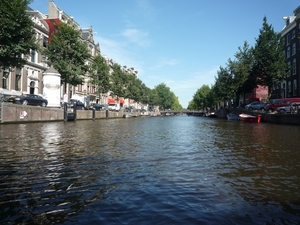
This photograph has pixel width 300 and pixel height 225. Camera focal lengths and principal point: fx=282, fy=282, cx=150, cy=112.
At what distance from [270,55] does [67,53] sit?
116ft

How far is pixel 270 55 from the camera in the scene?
5059 cm

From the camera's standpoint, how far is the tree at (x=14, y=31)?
82.3ft

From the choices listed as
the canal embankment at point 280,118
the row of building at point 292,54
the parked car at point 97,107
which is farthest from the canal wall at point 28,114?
the row of building at point 292,54

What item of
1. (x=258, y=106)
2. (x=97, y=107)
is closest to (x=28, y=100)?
(x=97, y=107)

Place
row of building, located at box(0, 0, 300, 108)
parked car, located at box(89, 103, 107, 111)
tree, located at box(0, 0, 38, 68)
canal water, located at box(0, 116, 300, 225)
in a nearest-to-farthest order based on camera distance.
→ canal water, located at box(0, 116, 300, 225) → tree, located at box(0, 0, 38, 68) → row of building, located at box(0, 0, 300, 108) → parked car, located at box(89, 103, 107, 111)

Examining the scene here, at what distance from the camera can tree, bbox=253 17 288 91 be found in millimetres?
50375

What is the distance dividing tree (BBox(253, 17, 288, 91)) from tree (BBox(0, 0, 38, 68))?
131 ft

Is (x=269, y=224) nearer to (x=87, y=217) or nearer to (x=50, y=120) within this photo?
(x=87, y=217)

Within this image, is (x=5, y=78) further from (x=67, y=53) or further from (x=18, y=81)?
(x=67, y=53)

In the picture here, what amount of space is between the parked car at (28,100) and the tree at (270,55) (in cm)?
3808

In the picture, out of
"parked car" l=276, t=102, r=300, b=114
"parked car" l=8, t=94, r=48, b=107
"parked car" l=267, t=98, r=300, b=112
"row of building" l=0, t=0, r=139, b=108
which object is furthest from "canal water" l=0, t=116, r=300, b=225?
"parked car" l=267, t=98, r=300, b=112

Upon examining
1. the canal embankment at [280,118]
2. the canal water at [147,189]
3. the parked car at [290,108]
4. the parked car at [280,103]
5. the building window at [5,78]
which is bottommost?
the canal water at [147,189]

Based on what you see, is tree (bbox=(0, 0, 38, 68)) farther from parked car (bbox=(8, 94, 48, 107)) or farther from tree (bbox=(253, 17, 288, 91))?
tree (bbox=(253, 17, 288, 91))

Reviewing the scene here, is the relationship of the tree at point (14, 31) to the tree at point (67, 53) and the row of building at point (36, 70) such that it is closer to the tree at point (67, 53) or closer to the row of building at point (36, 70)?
the row of building at point (36, 70)
